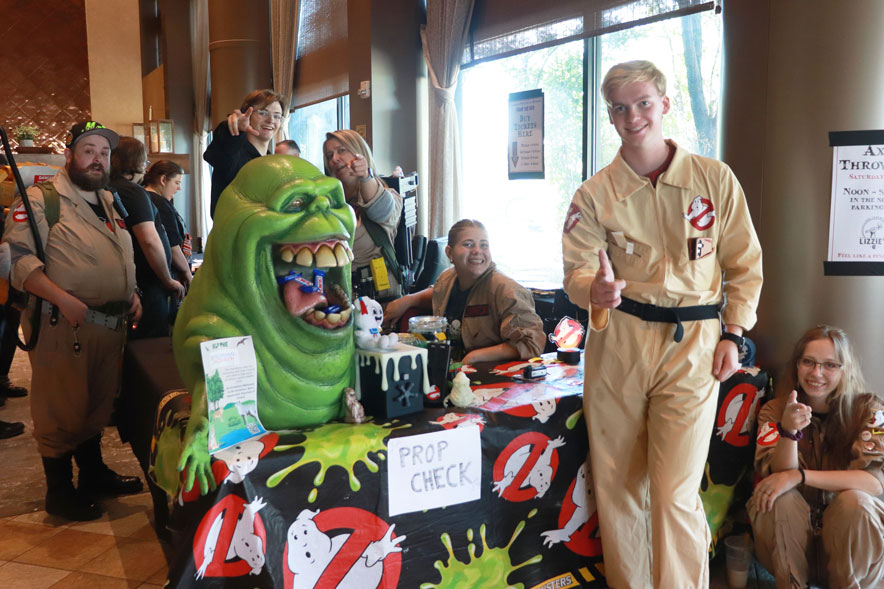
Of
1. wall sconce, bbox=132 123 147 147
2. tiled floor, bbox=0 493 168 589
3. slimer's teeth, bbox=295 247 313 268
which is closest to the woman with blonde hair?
slimer's teeth, bbox=295 247 313 268

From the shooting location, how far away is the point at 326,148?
2607mm

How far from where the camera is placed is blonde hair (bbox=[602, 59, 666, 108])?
5.81 feet

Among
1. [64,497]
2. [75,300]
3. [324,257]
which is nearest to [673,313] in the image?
[324,257]

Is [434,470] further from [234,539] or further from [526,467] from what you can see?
[234,539]

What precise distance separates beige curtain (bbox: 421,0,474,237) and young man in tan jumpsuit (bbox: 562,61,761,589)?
3.24 metres

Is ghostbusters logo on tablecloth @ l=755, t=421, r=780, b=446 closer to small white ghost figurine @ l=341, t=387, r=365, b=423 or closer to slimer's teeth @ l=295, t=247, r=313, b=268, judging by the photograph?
small white ghost figurine @ l=341, t=387, r=365, b=423

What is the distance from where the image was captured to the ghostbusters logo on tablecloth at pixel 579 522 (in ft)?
6.45

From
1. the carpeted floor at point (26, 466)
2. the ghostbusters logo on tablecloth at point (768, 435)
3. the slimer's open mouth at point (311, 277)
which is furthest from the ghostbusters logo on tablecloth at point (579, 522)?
the carpeted floor at point (26, 466)

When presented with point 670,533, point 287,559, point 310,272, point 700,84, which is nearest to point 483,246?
point 310,272

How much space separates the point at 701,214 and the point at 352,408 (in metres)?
1.02

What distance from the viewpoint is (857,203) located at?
241cm

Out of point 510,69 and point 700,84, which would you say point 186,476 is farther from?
point 510,69

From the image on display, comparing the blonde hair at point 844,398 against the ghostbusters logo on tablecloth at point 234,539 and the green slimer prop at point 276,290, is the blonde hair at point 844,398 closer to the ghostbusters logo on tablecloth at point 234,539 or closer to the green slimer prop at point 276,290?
the green slimer prop at point 276,290

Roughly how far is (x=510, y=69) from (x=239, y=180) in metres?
3.59
